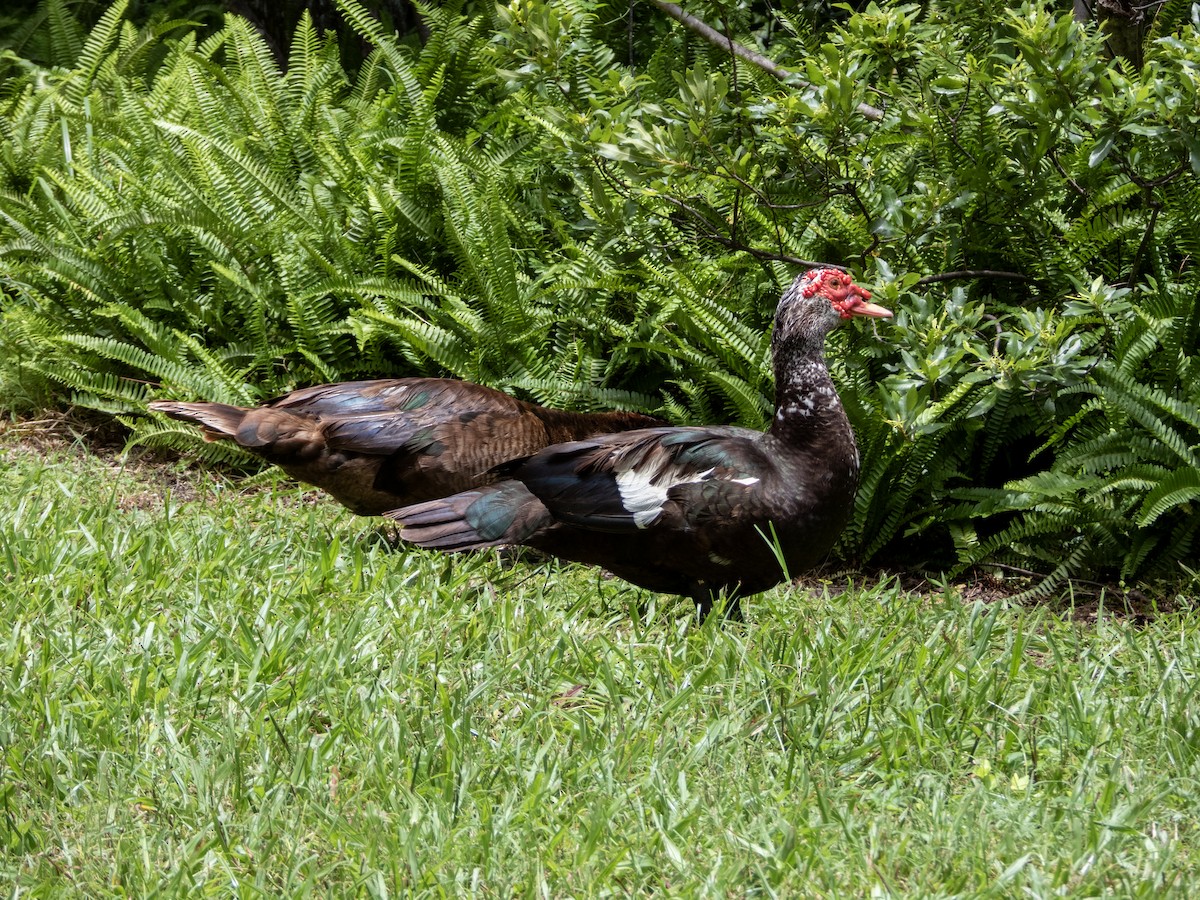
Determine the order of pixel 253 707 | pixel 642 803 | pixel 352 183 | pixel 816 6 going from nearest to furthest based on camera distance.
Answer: pixel 642 803 → pixel 253 707 → pixel 816 6 → pixel 352 183

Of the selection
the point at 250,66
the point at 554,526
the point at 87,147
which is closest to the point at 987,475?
the point at 554,526

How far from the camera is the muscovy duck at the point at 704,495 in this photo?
14.8 ft

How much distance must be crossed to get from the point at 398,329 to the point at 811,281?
2.60 meters

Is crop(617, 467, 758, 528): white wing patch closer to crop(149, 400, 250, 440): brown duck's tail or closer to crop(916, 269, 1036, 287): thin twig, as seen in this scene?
crop(916, 269, 1036, 287): thin twig

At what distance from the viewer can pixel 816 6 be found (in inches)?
262

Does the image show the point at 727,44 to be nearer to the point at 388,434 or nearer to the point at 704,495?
the point at 388,434

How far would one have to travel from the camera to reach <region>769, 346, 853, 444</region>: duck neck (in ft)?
15.2

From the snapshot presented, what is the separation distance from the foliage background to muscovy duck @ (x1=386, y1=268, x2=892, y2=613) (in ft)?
1.42

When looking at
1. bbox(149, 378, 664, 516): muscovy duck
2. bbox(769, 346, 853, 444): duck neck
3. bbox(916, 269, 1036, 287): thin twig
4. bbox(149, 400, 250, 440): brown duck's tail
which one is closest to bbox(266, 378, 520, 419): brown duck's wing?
bbox(149, 378, 664, 516): muscovy duck

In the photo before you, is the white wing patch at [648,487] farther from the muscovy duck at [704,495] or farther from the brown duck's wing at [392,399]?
the brown duck's wing at [392,399]

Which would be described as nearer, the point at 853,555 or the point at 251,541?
the point at 251,541

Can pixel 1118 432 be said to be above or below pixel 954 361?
below

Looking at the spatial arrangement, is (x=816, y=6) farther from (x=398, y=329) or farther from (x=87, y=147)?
(x=87, y=147)

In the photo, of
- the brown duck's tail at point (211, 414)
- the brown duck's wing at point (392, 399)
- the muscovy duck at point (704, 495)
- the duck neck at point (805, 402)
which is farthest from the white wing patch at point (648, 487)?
the brown duck's tail at point (211, 414)
